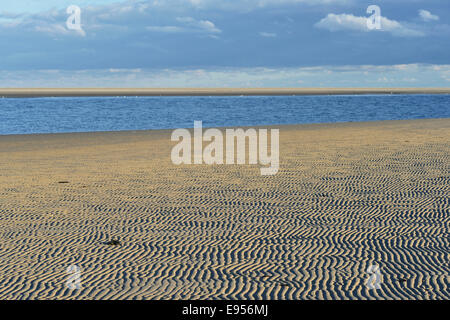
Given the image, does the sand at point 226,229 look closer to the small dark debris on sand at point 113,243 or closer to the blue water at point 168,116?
the small dark debris on sand at point 113,243

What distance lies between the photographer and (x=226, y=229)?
10.2m

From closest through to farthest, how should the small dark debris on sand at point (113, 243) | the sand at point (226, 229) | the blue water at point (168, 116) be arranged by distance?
the sand at point (226, 229) < the small dark debris on sand at point (113, 243) < the blue water at point (168, 116)

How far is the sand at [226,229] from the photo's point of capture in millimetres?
7352

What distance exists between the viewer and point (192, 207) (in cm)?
1197

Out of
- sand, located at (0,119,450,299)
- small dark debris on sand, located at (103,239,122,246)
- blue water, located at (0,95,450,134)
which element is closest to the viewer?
sand, located at (0,119,450,299)

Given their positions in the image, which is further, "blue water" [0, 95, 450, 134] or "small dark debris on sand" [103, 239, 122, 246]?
"blue water" [0, 95, 450, 134]

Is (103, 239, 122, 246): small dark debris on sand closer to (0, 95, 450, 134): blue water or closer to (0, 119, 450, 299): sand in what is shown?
(0, 119, 450, 299): sand

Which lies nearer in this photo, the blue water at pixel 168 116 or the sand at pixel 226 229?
the sand at pixel 226 229

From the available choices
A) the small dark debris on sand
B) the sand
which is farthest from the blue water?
the small dark debris on sand

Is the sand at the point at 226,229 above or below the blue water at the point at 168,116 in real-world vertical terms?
below

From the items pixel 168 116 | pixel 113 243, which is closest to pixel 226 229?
pixel 113 243

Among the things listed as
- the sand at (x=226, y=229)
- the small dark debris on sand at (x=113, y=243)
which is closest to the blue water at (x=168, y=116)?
the sand at (x=226, y=229)

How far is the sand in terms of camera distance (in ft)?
24.1
